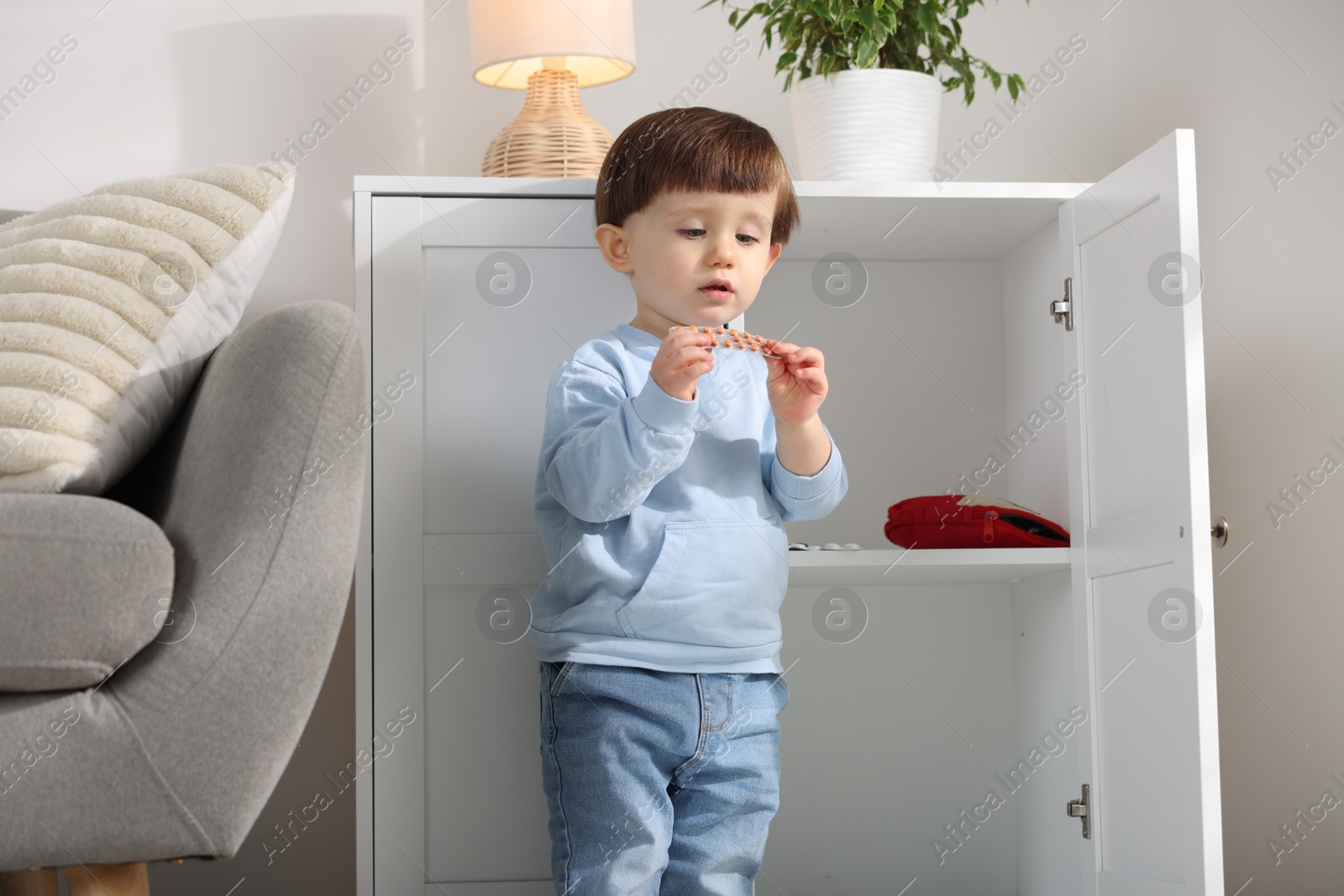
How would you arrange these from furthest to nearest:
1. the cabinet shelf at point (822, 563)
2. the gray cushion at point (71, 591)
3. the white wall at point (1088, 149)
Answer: the white wall at point (1088, 149)
the cabinet shelf at point (822, 563)
the gray cushion at point (71, 591)

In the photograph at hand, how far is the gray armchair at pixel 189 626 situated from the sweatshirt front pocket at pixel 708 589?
0.29 meters

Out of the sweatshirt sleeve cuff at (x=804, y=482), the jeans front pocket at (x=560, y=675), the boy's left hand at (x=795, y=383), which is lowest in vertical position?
the jeans front pocket at (x=560, y=675)

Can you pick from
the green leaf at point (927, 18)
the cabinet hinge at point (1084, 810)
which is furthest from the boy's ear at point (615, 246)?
the cabinet hinge at point (1084, 810)

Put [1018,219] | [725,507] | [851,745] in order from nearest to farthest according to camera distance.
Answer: [725,507] → [1018,219] → [851,745]

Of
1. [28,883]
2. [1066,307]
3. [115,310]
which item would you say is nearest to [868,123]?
[1066,307]

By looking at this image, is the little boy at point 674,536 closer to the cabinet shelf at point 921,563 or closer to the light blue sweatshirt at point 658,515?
the light blue sweatshirt at point 658,515

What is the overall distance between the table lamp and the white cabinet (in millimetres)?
171

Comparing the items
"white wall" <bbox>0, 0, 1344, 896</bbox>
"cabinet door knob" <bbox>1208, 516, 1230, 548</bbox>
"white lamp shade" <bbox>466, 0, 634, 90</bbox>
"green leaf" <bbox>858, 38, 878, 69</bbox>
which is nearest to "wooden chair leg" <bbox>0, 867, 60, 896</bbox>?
"white wall" <bbox>0, 0, 1344, 896</bbox>

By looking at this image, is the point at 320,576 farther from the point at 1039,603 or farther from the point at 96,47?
the point at 96,47

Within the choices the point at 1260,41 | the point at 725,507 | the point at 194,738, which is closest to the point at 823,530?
the point at 725,507

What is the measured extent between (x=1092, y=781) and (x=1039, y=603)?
0.25 metres

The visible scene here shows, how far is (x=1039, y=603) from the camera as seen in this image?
1.45m

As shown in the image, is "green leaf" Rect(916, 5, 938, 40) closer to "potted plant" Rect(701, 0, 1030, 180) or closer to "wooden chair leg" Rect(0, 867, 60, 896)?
"potted plant" Rect(701, 0, 1030, 180)

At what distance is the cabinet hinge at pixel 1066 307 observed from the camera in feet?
4.37
